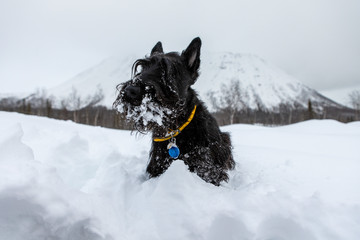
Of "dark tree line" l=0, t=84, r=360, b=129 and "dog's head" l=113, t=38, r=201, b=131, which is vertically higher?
"dog's head" l=113, t=38, r=201, b=131

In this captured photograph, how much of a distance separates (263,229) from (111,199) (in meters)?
1.33

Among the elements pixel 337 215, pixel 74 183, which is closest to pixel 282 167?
pixel 337 215

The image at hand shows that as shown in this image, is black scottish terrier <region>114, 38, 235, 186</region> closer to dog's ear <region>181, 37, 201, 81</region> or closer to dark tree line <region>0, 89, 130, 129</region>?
dog's ear <region>181, 37, 201, 81</region>

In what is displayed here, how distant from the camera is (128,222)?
5.11ft

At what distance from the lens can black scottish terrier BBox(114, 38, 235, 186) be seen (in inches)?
90.2

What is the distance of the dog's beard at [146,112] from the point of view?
7.43 feet

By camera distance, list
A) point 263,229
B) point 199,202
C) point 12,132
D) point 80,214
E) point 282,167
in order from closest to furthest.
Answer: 1. point 80,214
2. point 263,229
3. point 199,202
4. point 12,132
5. point 282,167

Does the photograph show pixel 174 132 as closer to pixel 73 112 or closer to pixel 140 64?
pixel 140 64

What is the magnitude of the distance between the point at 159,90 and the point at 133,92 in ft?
1.02

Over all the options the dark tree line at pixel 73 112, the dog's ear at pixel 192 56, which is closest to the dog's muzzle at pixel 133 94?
the dog's ear at pixel 192 56

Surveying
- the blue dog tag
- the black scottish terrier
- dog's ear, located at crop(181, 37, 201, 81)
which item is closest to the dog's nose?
the black scottish terrier

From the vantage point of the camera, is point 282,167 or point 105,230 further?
point 282,167

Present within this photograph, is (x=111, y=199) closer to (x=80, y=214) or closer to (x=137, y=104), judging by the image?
(x=80, y=214)

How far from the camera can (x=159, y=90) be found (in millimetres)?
2303
